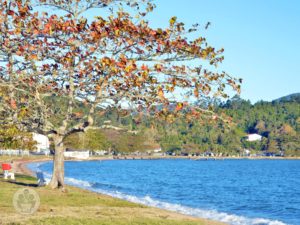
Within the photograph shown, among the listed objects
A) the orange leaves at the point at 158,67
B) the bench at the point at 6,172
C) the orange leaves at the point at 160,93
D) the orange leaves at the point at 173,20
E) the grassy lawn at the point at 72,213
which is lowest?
the grassy lawn at the point at 72,213

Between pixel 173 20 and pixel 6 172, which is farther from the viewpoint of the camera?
pixel 6 172

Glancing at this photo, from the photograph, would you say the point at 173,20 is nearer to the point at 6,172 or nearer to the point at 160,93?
the point at 160,93

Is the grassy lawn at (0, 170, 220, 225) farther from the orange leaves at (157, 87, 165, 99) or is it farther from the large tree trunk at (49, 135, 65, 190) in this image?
the orange leaves at (157, 87, 165, 99)

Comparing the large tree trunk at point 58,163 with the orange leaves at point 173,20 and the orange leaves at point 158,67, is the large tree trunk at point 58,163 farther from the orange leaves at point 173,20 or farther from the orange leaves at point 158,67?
the orange leaves at point 173,20

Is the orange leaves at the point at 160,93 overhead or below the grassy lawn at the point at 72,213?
overhead

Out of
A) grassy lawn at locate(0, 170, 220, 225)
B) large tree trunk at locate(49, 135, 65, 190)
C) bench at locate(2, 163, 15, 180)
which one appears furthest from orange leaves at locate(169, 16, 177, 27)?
bench at locate(2, 163, 15, 180)

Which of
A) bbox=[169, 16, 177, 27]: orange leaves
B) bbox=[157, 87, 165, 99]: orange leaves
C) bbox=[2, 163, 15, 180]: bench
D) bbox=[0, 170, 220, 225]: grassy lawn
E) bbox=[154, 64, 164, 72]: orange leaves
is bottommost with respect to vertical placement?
bbox=[0, 170, 220, 225]: grassy lawn

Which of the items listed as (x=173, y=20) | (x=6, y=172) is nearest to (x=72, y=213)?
(x=173, y=20)

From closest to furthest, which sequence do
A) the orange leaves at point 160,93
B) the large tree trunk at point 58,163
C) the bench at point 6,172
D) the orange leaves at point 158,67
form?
the orange leaves at point 160,93
the orange leaves at point 158,67
the large tree trunk at point 58,163
the bench at point 6,172

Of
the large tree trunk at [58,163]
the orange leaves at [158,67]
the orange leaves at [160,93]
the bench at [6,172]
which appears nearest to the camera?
the orange leaves at [160,93]

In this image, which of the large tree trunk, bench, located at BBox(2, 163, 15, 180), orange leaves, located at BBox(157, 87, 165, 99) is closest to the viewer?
orange leaves, located at BBox(157, 87, 165, 99)

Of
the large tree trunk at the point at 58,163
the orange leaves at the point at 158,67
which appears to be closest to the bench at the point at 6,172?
the large tree trunk at the point at 58,163

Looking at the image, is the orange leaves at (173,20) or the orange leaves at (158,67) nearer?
the orange leaves at (173,20)

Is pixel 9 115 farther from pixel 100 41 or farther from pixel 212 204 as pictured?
pixel 212 204
